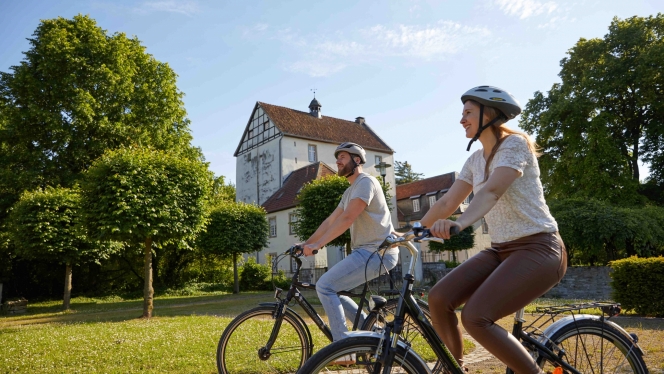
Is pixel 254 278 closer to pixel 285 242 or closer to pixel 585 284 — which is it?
pixel 285 242

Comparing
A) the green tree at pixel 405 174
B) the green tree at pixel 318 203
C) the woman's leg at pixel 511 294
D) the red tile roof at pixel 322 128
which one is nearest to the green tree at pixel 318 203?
the green tree at pixel 318 203

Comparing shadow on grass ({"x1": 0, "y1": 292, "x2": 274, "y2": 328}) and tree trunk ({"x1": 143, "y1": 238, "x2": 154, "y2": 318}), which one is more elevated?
tree trunk ({"x1": 143, "y1": 238, "x2": 154, "y2": 318})

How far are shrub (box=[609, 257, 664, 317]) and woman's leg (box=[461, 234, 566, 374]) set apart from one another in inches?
392

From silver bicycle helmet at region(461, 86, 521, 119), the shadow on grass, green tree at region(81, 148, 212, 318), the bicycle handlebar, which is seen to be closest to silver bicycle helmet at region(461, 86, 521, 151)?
silver bicycle helmet at region(461, 86, 521, 119)

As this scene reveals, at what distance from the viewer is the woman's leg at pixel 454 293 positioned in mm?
2799

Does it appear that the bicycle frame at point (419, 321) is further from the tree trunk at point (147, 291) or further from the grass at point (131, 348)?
the tree trunk at point (147, 291)

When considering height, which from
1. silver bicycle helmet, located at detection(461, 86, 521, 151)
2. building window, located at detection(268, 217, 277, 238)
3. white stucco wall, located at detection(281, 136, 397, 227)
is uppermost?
white stucco wall, located at detection(281, 136, 397, 227)

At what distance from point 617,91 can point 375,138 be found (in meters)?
22.3

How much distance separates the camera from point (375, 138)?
1847 inches

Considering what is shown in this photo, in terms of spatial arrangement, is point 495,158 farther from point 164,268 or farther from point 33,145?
point 164,268

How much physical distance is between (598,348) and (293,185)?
1389 inches

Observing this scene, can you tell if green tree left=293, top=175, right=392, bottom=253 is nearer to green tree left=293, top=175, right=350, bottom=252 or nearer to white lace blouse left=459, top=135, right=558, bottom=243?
green tree left=293, top=175, right=350, bottom=252

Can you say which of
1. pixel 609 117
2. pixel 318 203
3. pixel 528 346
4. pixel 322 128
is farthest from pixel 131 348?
pixel 322 128

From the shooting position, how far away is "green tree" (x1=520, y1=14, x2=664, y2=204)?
27.4m
